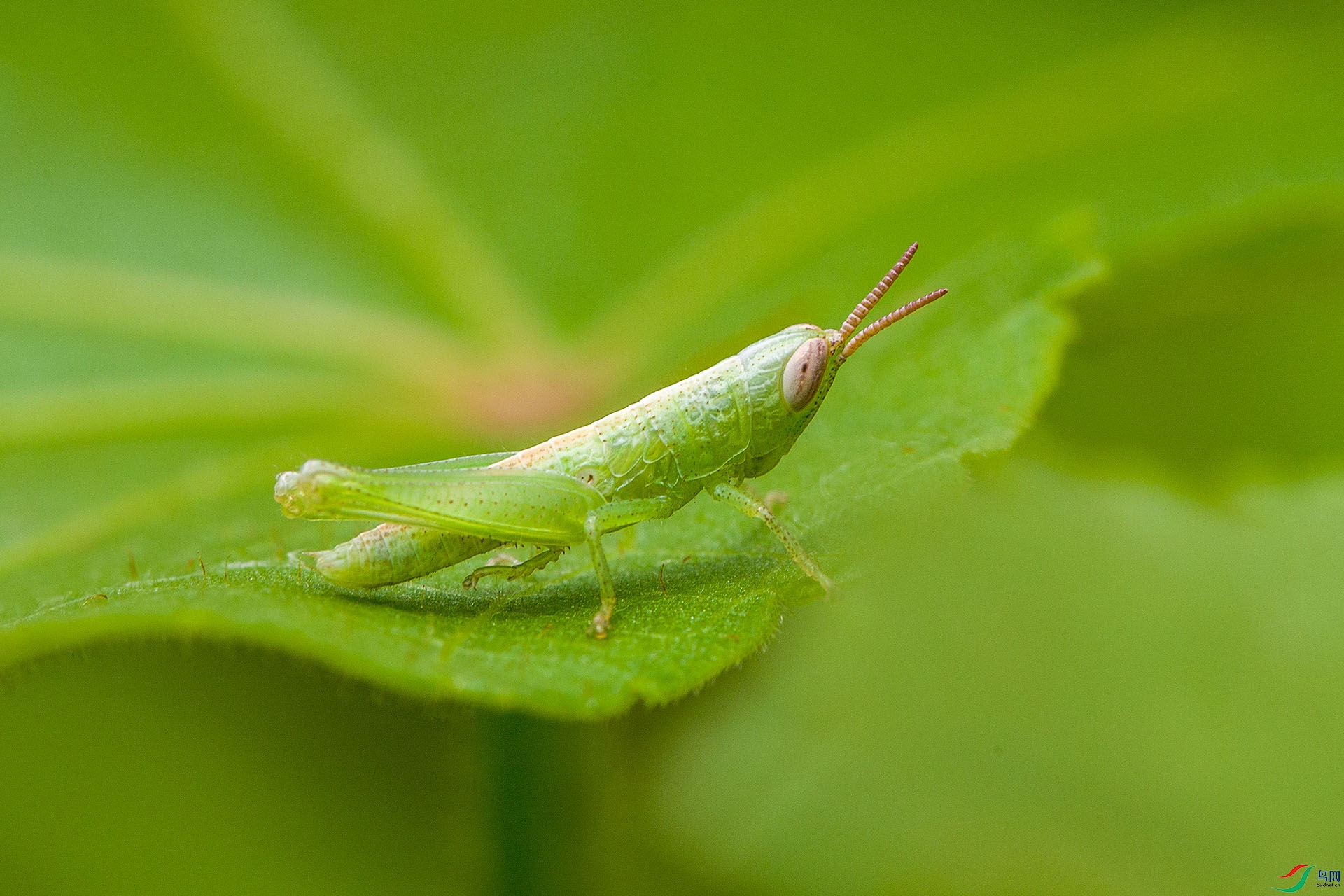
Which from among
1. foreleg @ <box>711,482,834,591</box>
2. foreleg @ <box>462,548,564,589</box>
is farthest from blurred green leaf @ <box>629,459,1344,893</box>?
foreleg @ <box>462,548,564,589</box>

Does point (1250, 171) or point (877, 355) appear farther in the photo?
point (1250, 171)

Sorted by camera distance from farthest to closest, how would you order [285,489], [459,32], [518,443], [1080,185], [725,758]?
[459,32]
[1080,185]
[518,443]
[725,758]
[285,489]

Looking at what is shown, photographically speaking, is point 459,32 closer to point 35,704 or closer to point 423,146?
point 423,146

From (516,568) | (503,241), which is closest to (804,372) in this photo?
(516,568)

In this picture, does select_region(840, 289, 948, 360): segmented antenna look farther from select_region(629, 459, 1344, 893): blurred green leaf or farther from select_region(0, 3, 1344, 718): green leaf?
select_region(629, 459, 1344, 893): blurred green leaf

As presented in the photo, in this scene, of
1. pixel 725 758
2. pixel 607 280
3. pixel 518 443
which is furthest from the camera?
pixel 607 280

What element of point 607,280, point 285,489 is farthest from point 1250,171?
point 285,489
